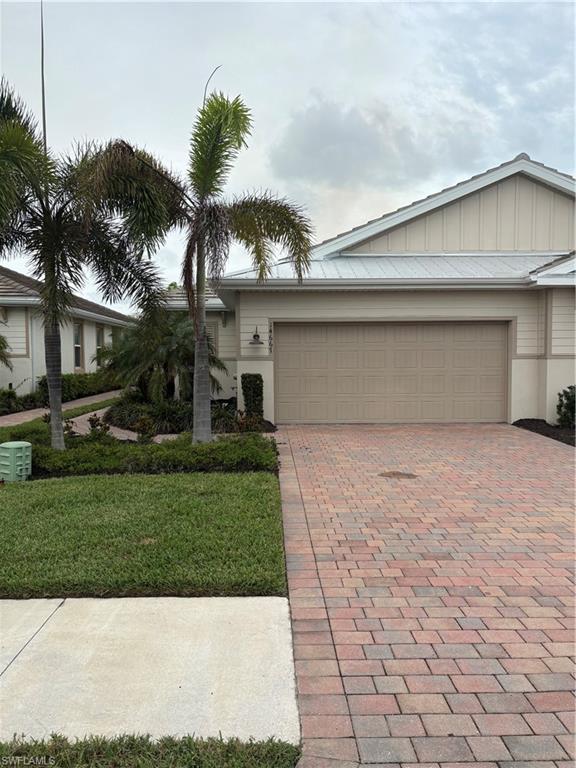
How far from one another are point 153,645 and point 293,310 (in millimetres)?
9765

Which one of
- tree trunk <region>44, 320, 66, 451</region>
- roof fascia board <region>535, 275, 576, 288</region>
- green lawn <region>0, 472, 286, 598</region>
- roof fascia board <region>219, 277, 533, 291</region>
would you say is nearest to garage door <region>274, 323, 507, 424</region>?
roof fascia board <region>219, 277, 533, 291</region>

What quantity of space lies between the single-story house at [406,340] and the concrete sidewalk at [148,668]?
8830mm

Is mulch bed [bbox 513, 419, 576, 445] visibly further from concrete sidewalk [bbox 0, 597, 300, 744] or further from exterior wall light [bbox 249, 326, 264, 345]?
concrete sidewalk [bbox 0, 597, 300, 744]

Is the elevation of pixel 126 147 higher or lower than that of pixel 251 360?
higher

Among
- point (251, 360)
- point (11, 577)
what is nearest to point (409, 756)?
point (11, 577)

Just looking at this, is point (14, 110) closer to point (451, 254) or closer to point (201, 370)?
point (201, 370)

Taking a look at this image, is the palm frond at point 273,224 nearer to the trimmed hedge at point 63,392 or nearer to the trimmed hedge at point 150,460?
the trimmed hedge at point 150,460

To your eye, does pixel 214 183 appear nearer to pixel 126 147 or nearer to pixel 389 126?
pixel 126 147

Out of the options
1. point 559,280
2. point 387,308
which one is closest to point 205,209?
point 387,308

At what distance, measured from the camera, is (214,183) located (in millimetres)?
8453

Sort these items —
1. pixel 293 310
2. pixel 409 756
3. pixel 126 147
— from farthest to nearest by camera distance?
pixel 293 310, pixel 126 147, pixel 409 756

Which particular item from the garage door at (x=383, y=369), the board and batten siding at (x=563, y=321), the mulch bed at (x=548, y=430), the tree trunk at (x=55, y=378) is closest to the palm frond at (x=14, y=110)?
the tree trunk at (x=55, y=378)

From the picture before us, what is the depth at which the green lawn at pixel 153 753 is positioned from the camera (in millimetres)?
2326

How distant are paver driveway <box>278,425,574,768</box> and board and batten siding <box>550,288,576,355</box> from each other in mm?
5482
